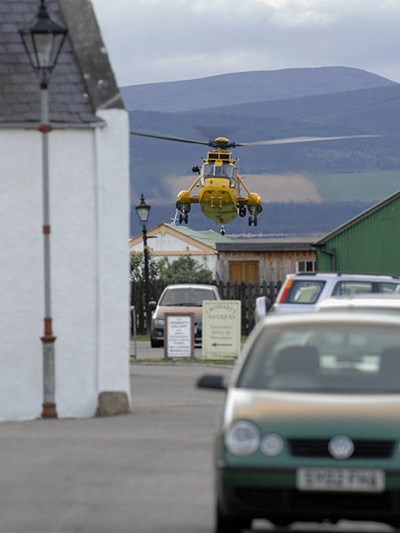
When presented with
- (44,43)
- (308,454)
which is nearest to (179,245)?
(44,43)

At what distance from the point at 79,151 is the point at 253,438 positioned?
434 inches

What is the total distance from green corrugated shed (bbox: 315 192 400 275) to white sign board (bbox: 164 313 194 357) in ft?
97.3

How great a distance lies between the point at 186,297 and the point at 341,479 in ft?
117

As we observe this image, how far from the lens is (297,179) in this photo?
7840 inches

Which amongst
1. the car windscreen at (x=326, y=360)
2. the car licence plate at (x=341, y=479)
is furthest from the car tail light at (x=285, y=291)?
the car licence plate at (x=341, y=479)

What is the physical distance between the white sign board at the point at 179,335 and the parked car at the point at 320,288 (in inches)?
226

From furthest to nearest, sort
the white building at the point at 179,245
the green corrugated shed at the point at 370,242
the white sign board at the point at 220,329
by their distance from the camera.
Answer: the white building at the point at 179,245 → the green corrugated shed at the point at 370,242 → the white sign board at the point at 220,329

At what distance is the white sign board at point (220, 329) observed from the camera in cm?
3631

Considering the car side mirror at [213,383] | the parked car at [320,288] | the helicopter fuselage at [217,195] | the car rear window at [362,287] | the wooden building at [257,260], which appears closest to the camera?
the car side mirror at [213,383]

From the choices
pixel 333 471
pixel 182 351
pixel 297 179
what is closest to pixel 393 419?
pixel 333 471

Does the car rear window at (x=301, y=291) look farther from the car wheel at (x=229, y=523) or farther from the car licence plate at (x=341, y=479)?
the car licence plate at (x=341, y=479)

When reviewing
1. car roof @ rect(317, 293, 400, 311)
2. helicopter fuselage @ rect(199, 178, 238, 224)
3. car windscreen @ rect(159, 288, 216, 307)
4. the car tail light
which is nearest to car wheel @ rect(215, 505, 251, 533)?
car roof @ rect(317, 293, 400, 311)

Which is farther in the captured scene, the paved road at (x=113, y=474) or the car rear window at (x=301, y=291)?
the car rear window at (x=301, y=291)

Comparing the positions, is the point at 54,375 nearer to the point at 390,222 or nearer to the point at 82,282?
the point at 82,282
